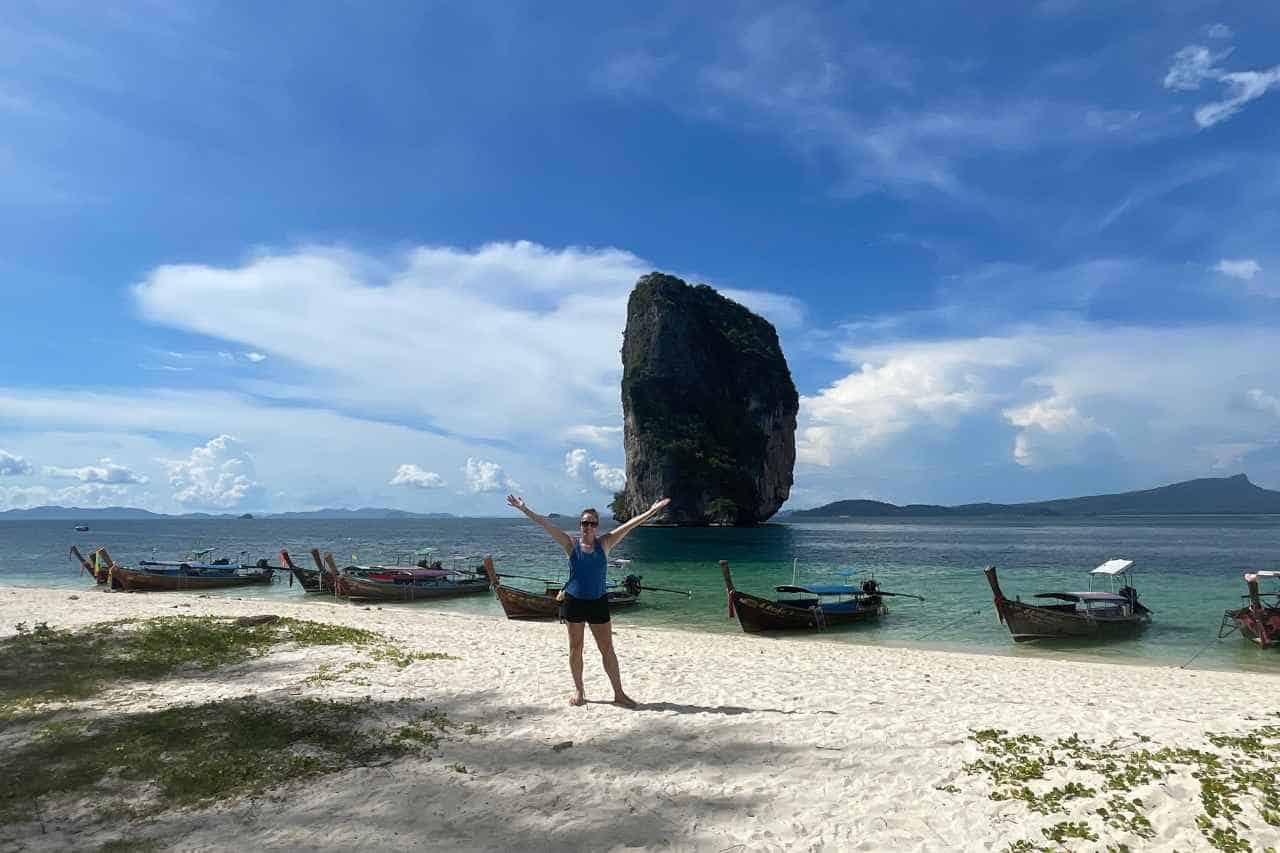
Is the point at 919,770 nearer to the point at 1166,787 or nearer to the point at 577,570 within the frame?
the point at 1166,787

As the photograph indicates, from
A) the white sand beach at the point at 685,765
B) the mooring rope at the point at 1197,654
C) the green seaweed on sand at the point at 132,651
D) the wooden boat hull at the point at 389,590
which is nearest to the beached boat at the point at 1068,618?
the mooring rope at the point at 1197,654

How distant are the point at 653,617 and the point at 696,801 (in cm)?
2149

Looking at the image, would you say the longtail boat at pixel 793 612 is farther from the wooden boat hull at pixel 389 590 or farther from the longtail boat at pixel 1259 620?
Answer: the wooden boat hull at pixel 389 590

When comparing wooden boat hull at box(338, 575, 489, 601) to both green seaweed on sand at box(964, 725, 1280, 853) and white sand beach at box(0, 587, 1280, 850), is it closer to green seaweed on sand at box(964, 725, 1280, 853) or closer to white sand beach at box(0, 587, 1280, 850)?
white sand beach at box(0, 587, 1280, 850)

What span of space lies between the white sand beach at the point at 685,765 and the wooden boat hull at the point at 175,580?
97.4 feet

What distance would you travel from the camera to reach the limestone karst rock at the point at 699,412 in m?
119

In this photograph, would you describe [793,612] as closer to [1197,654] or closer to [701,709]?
[1197,654]

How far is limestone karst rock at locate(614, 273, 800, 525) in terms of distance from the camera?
11925 centimetres

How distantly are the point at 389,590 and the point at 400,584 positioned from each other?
71cm

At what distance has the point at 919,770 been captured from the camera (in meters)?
6.52

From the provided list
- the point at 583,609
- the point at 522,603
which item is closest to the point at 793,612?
the point at 522,603

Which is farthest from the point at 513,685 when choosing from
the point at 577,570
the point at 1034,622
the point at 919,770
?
the point at 1034,622

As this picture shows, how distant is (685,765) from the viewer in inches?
261

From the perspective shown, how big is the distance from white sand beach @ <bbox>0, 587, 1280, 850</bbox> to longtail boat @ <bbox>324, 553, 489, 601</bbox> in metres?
20.0
